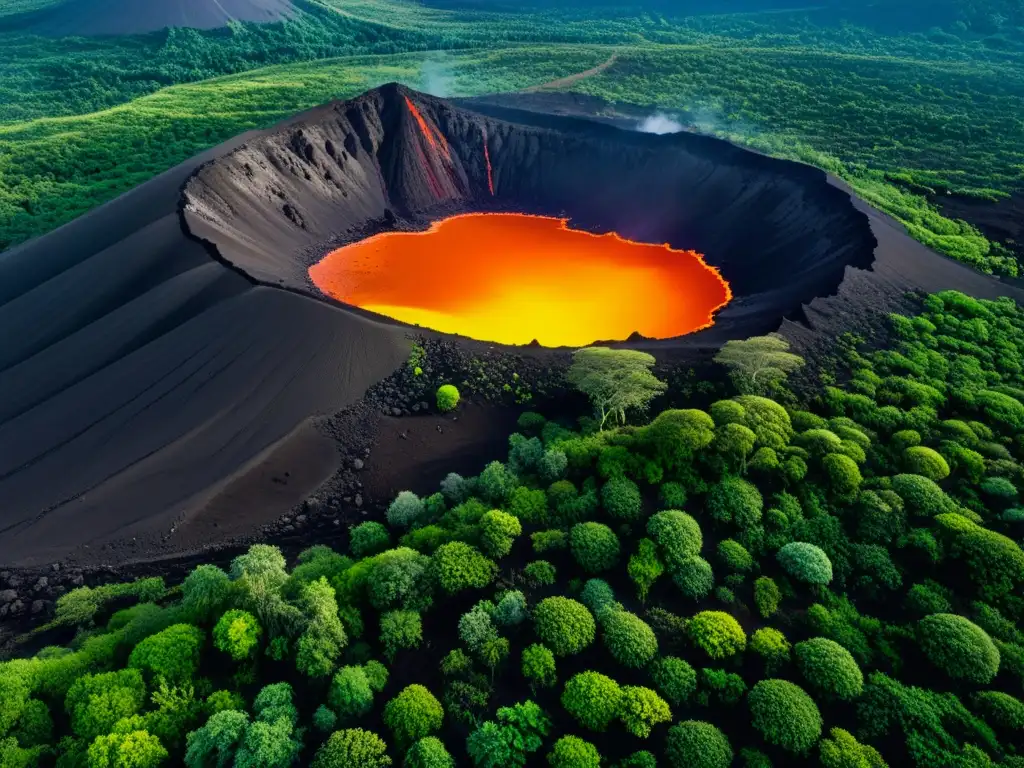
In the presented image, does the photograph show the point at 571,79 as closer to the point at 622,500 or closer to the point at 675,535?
the point at 622,500

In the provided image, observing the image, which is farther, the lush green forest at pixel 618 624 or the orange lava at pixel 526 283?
the orange lava at pixel 526 283

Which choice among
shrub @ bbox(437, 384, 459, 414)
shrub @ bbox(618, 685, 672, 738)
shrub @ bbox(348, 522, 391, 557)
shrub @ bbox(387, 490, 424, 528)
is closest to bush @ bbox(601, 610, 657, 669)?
shrub @ bbox(618, 685, 672, 738)

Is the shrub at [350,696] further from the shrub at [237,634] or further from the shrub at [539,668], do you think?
the shrub at [539,668]

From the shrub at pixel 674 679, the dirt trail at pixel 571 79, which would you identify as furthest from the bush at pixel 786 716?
the dirt trail at pixel 571 79

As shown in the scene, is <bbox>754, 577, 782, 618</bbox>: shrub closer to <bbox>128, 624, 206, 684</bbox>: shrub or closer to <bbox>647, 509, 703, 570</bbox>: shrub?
<bbox>647, 509, 703, 570</bbox>: shrub

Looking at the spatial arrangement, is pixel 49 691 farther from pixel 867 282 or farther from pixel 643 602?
pixel 867 282

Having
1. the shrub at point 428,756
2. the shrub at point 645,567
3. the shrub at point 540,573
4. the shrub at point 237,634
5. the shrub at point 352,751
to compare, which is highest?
the shrub at point 645,567

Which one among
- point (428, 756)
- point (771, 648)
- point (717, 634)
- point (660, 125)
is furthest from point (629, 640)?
point (660, 125)
